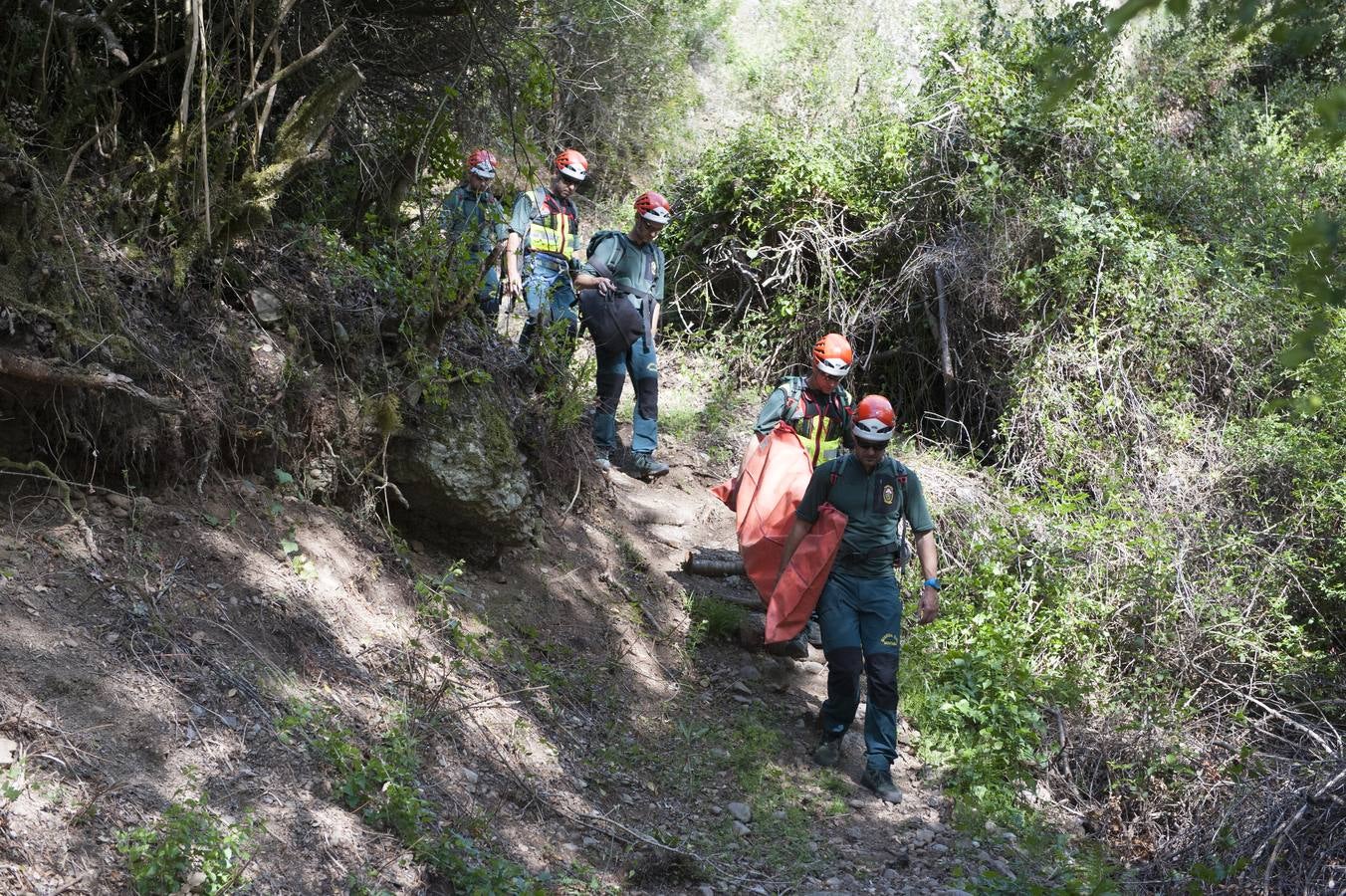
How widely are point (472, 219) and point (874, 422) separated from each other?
2855mm

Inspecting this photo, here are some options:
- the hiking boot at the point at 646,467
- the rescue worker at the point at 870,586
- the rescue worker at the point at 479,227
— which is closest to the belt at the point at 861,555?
the rescue worker at the point at 870,586

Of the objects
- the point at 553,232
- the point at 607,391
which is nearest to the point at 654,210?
the point at 553,232

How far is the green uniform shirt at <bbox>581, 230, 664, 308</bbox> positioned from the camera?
8.48 metres

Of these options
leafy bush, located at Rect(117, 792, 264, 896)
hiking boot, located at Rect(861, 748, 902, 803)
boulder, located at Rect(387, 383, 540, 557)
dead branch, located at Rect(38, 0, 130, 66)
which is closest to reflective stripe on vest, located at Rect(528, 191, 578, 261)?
boulder, located at Rect(387, 383, 540, 557)

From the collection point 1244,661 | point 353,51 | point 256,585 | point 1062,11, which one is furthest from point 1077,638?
point 1062,11

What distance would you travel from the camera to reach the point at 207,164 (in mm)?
5078

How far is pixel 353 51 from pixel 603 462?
3.39m

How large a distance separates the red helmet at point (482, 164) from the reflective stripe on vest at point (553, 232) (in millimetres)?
501

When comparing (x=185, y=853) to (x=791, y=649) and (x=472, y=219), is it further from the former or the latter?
(x=472, y=219)

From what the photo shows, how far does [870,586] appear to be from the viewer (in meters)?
6.12

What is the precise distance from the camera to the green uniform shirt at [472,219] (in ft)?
21.8

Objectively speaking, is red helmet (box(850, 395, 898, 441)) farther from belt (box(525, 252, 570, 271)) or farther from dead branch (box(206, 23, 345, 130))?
belt (box(525, 252, 570, 271))

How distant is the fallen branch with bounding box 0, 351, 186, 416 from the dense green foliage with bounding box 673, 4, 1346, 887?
4.44 meters

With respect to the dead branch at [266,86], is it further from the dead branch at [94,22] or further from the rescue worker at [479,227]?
the rescue worker at [479,227]
